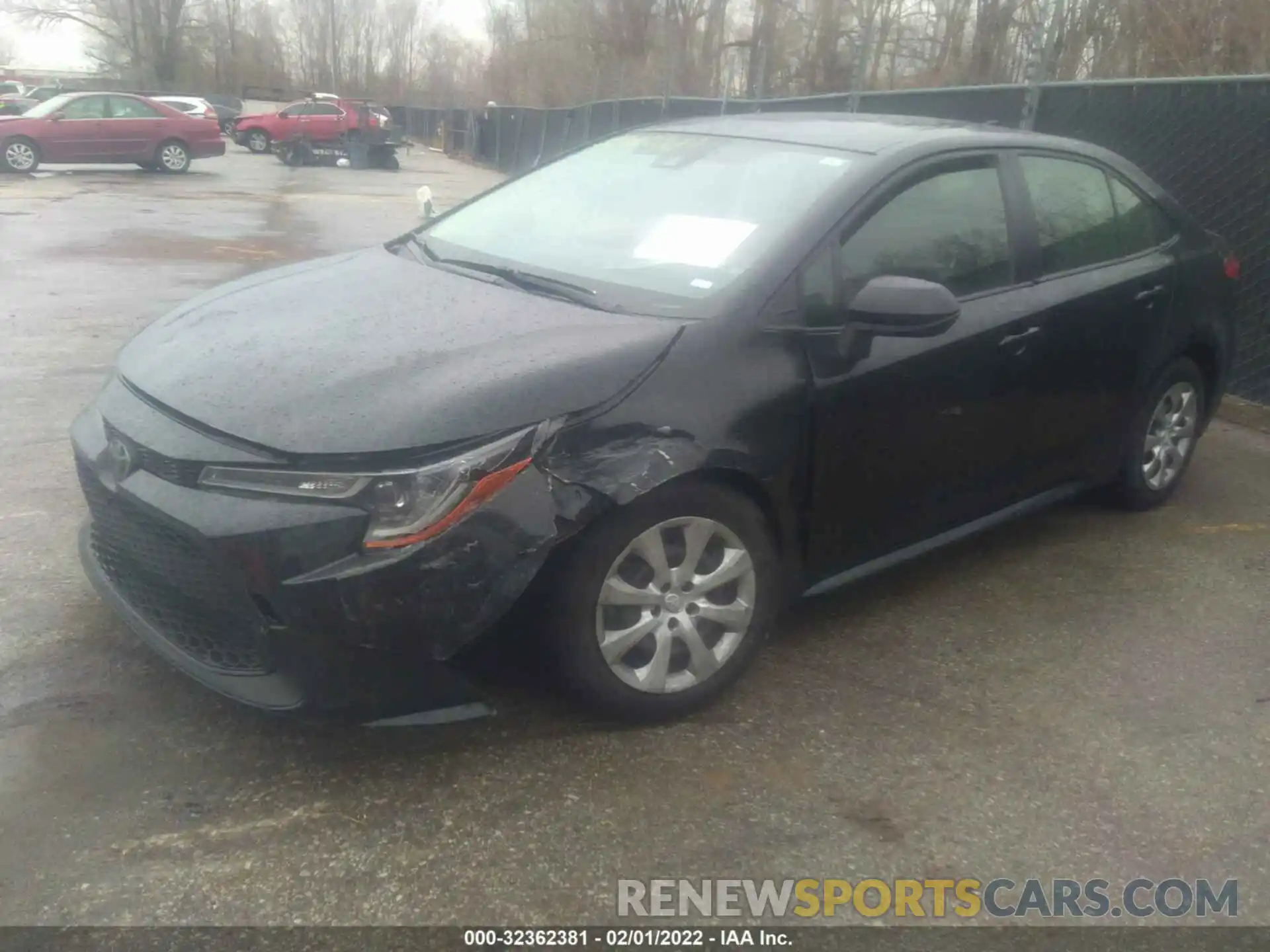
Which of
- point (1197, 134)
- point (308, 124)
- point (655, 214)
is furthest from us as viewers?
point (308, 124)

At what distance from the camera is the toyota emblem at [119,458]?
9.75 ft

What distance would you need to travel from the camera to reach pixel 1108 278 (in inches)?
177

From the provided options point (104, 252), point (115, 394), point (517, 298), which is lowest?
point (104, 252)

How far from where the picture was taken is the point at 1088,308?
434cm

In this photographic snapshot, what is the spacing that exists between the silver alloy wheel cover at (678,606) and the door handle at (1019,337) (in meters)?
1.34

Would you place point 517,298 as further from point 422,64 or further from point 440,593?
point 422,64

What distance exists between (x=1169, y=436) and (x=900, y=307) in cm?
244

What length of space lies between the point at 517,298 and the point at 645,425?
27.4 inches

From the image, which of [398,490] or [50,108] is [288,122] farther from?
[398,490]

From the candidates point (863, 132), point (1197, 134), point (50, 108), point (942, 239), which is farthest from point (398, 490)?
point (50, 108)

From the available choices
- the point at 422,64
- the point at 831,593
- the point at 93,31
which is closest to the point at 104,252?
the point at 831,593

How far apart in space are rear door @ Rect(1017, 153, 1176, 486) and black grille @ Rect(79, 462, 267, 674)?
2715mm

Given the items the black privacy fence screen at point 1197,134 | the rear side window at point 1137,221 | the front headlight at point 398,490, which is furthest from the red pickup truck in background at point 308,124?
the front headlight at point 398,490

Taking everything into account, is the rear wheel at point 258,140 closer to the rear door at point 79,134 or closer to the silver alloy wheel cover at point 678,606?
the rear door at point 79,134
